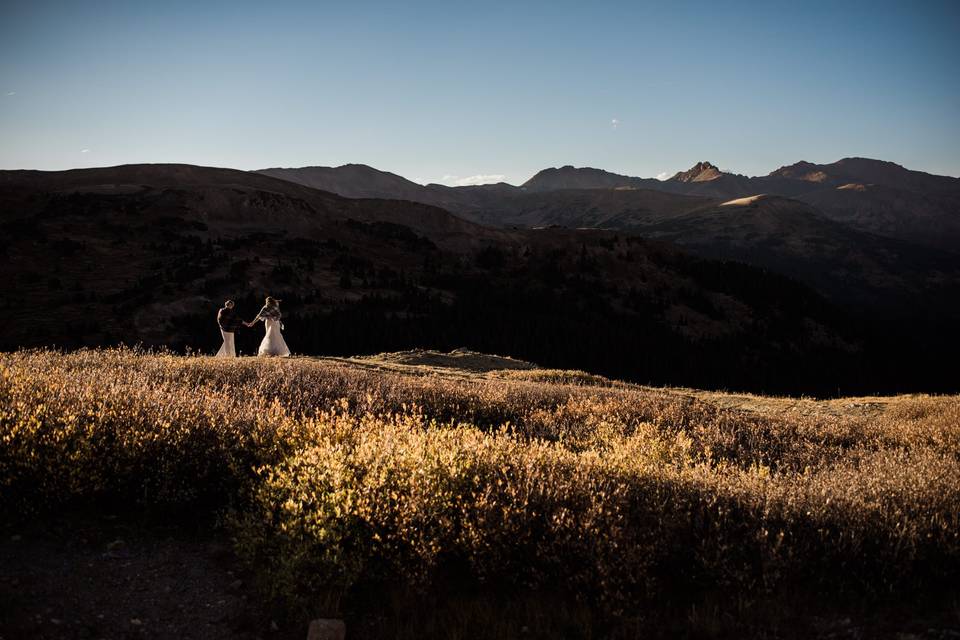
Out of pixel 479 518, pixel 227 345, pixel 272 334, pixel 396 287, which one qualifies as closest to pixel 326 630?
pixel 479 518

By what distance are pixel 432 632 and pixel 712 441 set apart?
6.46 m

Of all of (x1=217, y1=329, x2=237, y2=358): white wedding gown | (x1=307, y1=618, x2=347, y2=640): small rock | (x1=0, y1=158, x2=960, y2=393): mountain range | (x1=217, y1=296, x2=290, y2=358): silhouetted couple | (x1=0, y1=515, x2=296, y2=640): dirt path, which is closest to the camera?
(x1=307, y1=618, x2=347, y2=640): small rock

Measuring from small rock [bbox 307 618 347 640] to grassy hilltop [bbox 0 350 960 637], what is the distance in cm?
33

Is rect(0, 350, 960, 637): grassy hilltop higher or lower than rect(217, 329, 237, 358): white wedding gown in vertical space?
higher

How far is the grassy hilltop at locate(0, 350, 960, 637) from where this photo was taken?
4152 millimetres

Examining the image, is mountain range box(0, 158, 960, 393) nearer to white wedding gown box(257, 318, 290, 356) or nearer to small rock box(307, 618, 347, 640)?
white wedding gown box(257, 318, 290, 356)

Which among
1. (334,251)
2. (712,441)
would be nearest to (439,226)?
(334,251)

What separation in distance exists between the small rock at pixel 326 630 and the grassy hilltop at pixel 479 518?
332mm

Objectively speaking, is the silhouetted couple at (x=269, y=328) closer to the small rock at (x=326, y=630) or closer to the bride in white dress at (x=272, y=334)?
the bride in white dress at (x=272, y=334)

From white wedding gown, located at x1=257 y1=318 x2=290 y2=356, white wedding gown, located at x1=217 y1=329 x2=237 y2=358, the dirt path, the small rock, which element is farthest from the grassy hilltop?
white wedding gown, located at x1=257 y1=318 x2=290 y2=356

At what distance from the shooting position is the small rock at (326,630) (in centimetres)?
374

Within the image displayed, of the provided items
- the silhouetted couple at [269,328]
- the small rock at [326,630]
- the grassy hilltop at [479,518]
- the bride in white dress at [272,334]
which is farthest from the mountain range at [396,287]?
the small rock at [326,630]

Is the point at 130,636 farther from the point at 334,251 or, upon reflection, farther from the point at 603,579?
the point at 334,251

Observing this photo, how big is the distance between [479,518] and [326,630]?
1.38m
